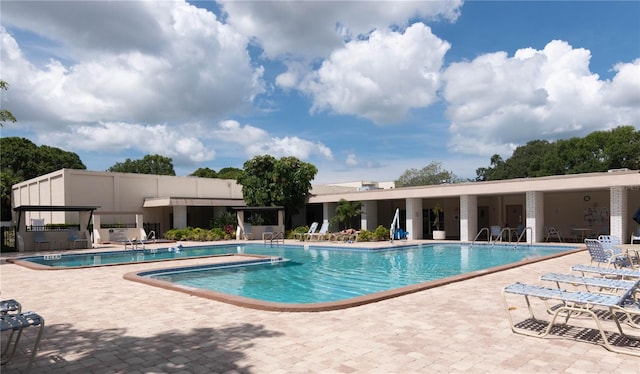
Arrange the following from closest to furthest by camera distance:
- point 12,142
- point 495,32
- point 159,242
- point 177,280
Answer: point 177,280, point 495,32, point 159,242, point 12,142

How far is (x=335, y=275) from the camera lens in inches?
508

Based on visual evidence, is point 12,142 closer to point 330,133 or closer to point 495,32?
Answer: point 330,133

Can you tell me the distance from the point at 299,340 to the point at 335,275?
7909mm

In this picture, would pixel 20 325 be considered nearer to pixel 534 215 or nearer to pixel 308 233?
pixel 534 215

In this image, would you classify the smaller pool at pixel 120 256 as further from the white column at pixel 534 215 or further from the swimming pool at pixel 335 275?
the white column at pixel 534 215

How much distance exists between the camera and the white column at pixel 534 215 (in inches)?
813

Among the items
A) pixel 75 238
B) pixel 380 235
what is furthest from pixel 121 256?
pixel 380 235

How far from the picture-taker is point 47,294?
28.2ft

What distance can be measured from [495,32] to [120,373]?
16.5 metres

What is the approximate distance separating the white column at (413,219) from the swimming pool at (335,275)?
5113 mm

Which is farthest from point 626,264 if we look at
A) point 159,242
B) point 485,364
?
point 159,242

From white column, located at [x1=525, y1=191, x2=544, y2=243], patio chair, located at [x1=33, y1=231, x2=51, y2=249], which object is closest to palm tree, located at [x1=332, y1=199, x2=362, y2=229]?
white column, located at [x1=525, y1=191, x2=544, y2=243]

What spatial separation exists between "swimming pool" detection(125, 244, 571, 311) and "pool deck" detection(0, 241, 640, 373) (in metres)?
0.35

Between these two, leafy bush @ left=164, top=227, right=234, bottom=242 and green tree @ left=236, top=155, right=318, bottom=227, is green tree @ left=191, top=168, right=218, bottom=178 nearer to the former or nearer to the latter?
green tree @ left=236, top=155, right=318, bottom=227
